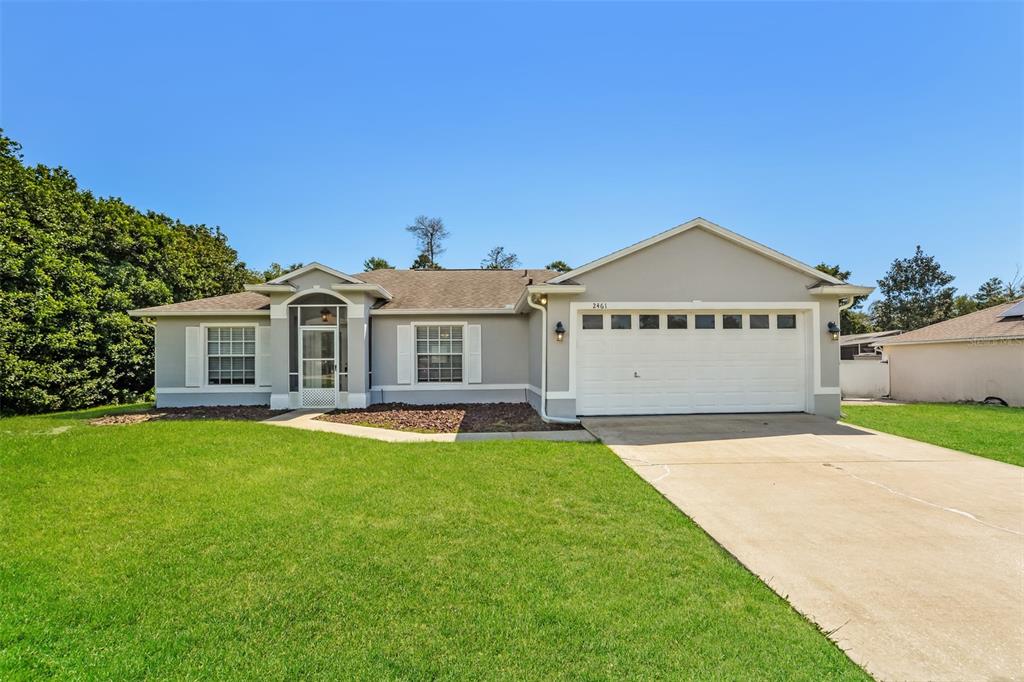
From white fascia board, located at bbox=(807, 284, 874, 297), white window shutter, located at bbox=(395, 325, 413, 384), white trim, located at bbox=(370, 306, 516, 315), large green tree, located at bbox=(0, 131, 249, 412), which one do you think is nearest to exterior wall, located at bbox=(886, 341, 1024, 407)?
white fascia board, located at bbox=(807, 284, 874, 297)

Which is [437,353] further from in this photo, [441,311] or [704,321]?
[704,321]

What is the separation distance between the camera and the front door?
43.4 feet

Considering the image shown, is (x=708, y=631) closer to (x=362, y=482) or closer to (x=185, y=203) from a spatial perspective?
(x=362, y=482)

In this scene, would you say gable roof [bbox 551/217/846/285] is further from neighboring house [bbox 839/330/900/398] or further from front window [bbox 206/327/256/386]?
front window [bbox 206/327/256/386]

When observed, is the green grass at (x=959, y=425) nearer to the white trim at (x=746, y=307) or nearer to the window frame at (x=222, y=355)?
the white trim at (x=746, y=307)

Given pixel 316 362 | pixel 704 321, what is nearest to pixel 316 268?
pixel 316 362

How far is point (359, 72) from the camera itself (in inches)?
458

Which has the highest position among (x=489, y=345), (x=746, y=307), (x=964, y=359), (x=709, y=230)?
(x=709, y=230)

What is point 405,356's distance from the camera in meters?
13.7

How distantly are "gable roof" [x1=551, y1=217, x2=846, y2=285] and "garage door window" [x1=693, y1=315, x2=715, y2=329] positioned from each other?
1878mm

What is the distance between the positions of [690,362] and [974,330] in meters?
12.6

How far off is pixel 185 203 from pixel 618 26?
24470 mm

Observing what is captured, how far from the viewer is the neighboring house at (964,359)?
14586 mm

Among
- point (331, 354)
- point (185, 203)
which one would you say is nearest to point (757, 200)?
point (331, 354)
